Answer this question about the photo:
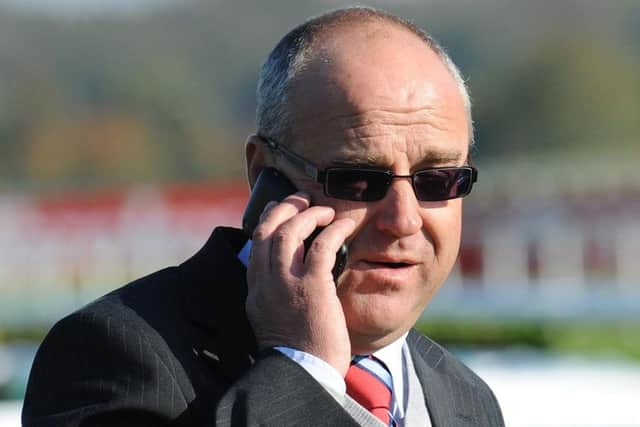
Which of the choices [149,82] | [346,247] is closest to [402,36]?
[346,247]

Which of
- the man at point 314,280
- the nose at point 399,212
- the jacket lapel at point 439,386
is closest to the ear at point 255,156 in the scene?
the man at point 314,280

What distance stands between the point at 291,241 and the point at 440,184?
17.1 inches

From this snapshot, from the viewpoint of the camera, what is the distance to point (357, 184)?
3.25 meters

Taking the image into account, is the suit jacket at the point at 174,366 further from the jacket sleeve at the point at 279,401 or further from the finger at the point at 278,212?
the finger at the point at 278,212

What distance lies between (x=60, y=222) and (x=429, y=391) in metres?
19.3

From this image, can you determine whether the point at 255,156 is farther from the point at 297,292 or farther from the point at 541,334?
the point at 541,334

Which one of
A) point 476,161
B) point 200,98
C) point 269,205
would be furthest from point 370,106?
point 200,98

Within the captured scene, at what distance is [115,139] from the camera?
8388cm

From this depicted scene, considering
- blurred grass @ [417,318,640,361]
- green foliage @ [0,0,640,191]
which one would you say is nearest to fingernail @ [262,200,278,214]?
blurred grass @ [417,318,640,361]

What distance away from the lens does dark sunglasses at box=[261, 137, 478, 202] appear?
3.26 meters

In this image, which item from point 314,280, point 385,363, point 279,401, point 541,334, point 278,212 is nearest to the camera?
point 279,401

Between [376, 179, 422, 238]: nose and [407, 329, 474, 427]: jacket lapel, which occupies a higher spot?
[376, 179, 422, 238]: nose

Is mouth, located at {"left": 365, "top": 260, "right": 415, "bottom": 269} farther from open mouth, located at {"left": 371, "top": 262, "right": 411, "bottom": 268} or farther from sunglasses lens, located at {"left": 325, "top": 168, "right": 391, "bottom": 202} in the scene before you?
sunglasses lens, located at {"left": 325, "top": 168, "right": 391, "bottom": 202}

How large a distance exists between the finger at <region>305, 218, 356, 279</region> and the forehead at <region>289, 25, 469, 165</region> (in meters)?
0.22
